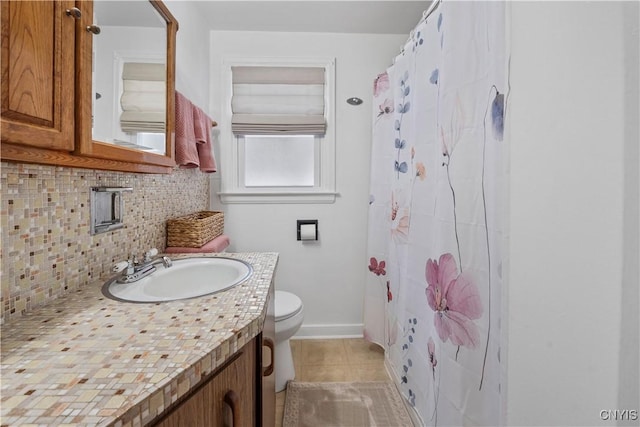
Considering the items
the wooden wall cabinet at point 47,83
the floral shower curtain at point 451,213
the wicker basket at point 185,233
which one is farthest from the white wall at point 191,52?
the floral shower curtain at point 451,213

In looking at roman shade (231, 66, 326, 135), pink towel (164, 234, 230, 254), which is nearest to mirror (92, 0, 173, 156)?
pink towel (164, 234, 230, 254)

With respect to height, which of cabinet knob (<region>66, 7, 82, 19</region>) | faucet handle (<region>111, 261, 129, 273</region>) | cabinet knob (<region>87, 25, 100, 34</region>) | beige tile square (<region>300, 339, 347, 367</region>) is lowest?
beige tile square (<region>300, 339, 347, 367</region>)

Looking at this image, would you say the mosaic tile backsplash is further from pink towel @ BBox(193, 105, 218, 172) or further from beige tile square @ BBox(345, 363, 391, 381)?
beige tile square @ BBox(345, 363, 391, 381)

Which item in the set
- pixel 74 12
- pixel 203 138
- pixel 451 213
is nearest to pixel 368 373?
pixel 451 213

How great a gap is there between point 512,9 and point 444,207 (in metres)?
0.63

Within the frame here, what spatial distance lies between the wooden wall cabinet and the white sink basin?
0.45m

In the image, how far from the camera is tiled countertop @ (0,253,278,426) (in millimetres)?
418

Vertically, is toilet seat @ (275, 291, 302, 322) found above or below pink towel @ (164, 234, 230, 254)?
below

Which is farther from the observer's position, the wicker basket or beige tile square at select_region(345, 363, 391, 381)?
beige tile square at select_region(345, 363, 391, 381)

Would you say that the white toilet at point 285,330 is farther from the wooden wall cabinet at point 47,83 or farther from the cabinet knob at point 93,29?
the cabinet knob at point 93,29

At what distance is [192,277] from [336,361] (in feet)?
3.98

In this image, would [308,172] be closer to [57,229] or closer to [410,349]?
[410,349]

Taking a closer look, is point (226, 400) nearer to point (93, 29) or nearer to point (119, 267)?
point (119, 267)

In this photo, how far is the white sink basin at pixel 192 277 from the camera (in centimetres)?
99
